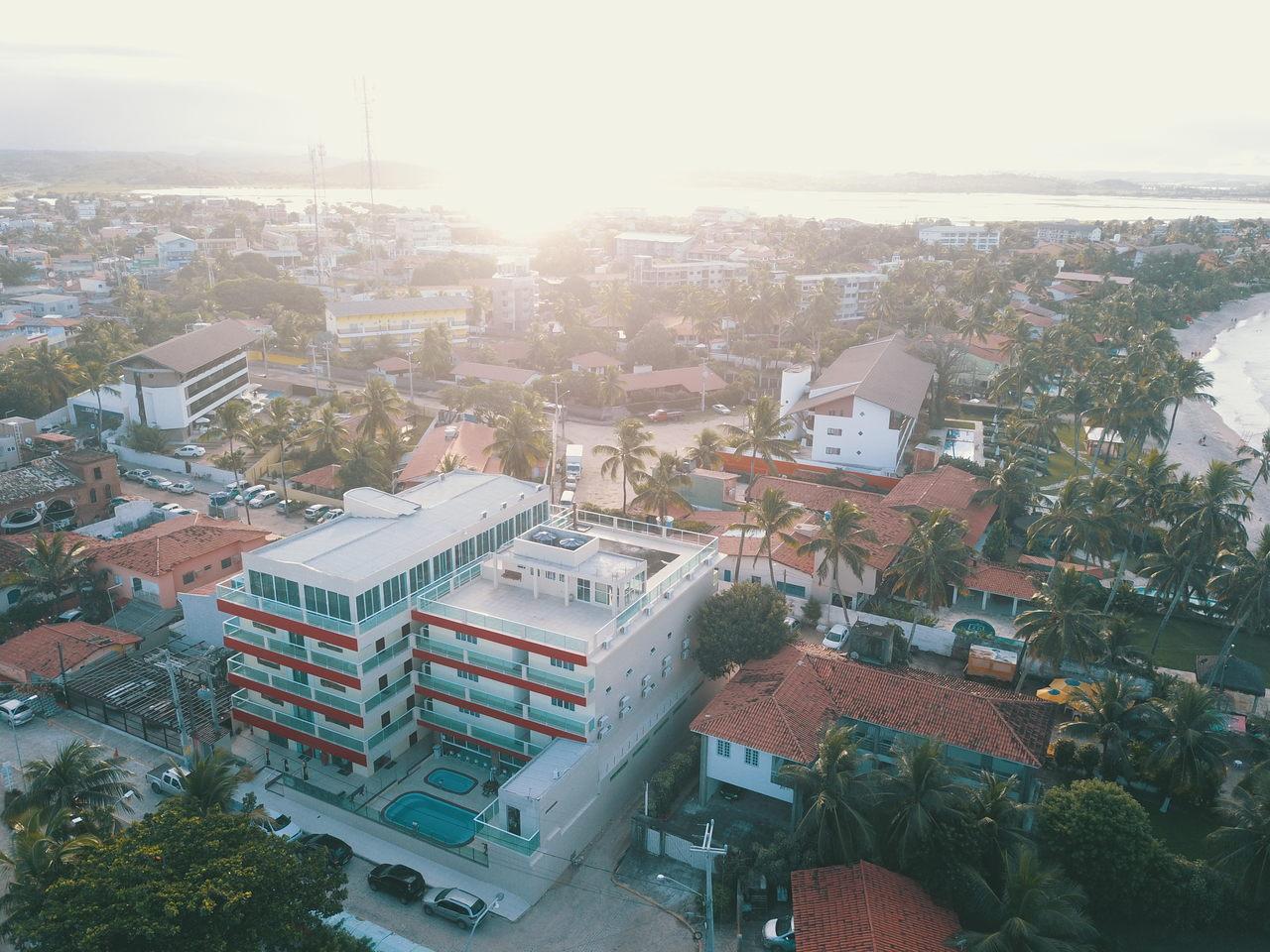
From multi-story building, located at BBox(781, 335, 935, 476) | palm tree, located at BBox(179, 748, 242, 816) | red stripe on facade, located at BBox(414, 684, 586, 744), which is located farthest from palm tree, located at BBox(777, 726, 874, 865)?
multi-story building, located at BBox(781, 335, 935, 476)

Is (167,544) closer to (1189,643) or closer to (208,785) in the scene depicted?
(208,785)

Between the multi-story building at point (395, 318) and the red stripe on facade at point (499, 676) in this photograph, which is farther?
the multi-story building at point (395, 318)

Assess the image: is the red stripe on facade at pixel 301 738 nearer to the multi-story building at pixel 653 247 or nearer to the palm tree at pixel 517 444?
the palm tree at pixel 517 444

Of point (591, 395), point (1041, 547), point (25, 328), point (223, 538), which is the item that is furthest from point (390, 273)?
point (1041, 547)

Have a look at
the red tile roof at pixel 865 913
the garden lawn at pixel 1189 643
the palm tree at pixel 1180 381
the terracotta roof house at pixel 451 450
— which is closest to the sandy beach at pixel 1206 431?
the palm tree at pixel 1180 381

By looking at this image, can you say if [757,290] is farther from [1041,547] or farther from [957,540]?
[957,540]

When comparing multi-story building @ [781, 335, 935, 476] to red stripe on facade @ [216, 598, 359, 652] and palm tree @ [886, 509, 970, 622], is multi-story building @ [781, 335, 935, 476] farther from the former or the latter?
red stripe on facade @ [216, 598, 359, 652]

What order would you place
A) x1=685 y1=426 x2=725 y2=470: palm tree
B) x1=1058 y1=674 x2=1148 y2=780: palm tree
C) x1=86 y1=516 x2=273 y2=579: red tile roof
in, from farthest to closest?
x1=685 y1=426 x2=725 y2=470: palm tree, x1=86 y1=516 x2=273 y2=579: red tile roof, x1=1058 y1=674 x2=1148 y2=780: palm tree
